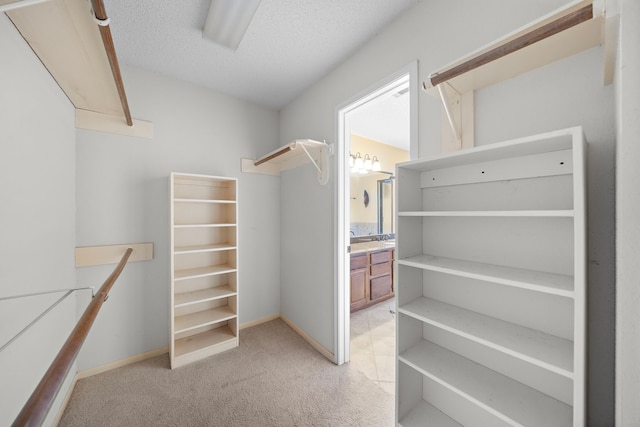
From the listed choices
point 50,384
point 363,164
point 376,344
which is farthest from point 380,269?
point 50,384

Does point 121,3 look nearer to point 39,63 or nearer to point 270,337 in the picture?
point 39,63

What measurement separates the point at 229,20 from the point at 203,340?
270 centimetres

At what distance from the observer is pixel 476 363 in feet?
3.92

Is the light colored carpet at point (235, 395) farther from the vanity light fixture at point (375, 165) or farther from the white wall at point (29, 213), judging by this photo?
the vanity light fixture at point (375, 165)

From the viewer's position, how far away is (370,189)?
13.8 feet

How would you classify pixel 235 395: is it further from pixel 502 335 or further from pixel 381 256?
pixel 381 256

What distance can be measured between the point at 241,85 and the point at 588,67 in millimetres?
2517

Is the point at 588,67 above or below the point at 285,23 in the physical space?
below

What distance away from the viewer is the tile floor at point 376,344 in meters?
2.00

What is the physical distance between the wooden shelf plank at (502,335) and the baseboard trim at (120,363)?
2351 mm

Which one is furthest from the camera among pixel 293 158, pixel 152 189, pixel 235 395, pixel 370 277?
pixel 370 277

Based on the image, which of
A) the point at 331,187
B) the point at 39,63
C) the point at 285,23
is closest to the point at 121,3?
the point at 39,63

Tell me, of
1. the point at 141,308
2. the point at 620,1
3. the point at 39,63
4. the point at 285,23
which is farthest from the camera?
the point at 141,308

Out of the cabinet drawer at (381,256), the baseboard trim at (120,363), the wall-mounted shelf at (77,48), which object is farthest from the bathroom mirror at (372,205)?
the wall-mounted shelf at (77,48)
